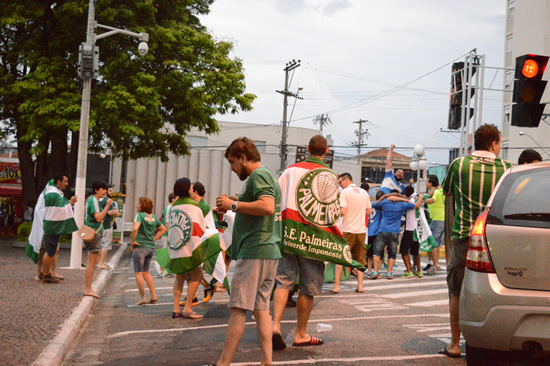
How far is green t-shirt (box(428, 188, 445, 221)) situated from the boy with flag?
24.4ft

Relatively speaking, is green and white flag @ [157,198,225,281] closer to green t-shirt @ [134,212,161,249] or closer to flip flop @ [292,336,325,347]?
green t-shirt @ [134,212,161,249]

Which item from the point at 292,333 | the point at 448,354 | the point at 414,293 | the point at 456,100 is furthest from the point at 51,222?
the point at 456,100

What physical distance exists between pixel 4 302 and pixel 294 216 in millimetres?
4911

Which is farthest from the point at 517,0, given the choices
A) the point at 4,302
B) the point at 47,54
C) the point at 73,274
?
the point at 4,302

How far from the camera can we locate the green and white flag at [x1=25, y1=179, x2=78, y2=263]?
37.2ft

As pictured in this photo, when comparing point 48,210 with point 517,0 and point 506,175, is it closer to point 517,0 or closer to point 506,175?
point 506,175

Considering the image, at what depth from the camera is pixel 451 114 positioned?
1897 cm

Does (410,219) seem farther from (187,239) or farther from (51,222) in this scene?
(51,222)

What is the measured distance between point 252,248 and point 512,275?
1864 mm

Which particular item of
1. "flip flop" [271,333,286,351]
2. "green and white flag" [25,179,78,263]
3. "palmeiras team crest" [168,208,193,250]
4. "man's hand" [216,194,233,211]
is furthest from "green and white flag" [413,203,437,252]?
"man's hand" [216,194,233,211]

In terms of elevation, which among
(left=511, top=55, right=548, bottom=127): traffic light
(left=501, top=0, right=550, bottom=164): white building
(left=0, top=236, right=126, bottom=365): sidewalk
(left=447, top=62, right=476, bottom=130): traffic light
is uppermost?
(left=501, top=0, right=550, bottom=164): white building

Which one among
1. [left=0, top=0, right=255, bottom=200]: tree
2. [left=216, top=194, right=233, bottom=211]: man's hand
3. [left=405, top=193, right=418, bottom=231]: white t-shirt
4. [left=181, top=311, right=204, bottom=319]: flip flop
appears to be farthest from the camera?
[left=0, top=0, right=255, bottom=200]: tree

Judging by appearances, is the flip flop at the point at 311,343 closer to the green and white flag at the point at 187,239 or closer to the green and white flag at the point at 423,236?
the green and white flag at the point at 187,239

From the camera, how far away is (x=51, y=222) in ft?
37.2
